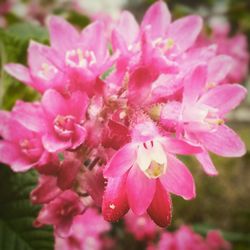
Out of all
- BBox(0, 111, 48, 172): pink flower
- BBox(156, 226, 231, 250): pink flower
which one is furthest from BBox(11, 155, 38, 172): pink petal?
BBox(156, 226, 231, 250): pink flower

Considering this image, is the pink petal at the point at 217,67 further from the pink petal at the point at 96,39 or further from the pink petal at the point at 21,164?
the pink petal at the point at 21,164

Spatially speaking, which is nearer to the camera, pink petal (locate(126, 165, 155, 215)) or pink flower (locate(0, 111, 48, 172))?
pink petal (locate(126, 165, 155, 215))

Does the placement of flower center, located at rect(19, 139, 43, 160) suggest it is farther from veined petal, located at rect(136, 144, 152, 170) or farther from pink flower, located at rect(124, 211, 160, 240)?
pink flower, located at rect(124, 211, 160, 240)

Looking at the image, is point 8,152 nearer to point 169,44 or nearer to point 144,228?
point 169,44

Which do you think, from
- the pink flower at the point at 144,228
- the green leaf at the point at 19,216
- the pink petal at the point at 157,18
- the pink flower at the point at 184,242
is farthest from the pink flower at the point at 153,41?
the pink flower at the point at 144,228

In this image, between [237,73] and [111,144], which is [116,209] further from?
[237,73]

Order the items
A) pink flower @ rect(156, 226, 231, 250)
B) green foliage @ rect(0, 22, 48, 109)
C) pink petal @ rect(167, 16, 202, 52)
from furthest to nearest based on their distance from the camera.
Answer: pink flower @ rect(156, 226, 231, 250) < green foliage @ rect(0, 22, 48, 109) < pink petal @ rect(167, 16, 202, 52)
